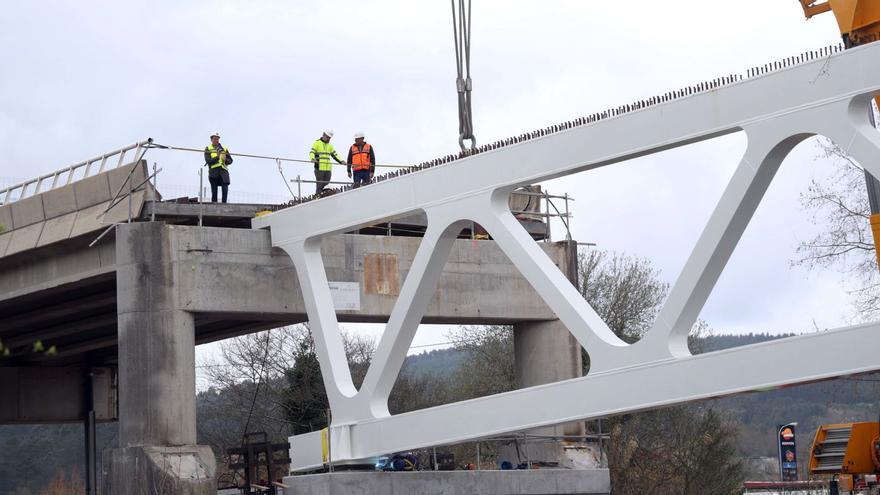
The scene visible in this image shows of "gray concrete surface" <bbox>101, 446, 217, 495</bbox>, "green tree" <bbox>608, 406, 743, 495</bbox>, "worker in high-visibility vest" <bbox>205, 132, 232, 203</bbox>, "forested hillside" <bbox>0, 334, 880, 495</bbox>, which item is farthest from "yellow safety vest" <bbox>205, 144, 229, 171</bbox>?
"green tree" <bbox>608, 406, 743, 495</bbox>

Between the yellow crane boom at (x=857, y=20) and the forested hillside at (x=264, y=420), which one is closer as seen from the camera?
the yellow crane boom at (x=857, y=20)

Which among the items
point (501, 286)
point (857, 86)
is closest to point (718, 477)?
point (501, 286)

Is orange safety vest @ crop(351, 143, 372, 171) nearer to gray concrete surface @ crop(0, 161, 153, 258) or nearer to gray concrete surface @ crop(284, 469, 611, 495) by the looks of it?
gray concrete surface @ crop(0, 161, 153, 258)

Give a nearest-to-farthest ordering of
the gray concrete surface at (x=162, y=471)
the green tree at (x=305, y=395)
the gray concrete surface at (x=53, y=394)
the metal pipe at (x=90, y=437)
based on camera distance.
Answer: the gray concrete surface at (x=162, y=471) → the gray concrete surface at (x=53, y=394) → the metal pipe at (x=90, y=437) → the green tree at (x=305, y=395)

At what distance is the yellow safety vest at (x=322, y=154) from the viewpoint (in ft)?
94.9

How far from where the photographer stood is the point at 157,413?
25219mm

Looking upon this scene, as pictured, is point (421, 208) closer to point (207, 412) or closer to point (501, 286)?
point (501, 286)

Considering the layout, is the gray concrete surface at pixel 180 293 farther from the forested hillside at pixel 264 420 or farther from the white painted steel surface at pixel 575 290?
the forested hillside at pixel 264 420

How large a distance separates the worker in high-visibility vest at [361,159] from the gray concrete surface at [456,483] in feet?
21.2

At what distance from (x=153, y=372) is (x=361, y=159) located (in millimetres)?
6235

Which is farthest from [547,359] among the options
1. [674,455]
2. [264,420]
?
[264,420]

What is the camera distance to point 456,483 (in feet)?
85.3

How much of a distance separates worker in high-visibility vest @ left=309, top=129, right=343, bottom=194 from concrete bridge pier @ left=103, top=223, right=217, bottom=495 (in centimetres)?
430

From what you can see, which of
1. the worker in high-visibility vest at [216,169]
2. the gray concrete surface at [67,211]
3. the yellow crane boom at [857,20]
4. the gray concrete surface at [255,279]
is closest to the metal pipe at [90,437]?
the gray concrete surface at [255,279]
